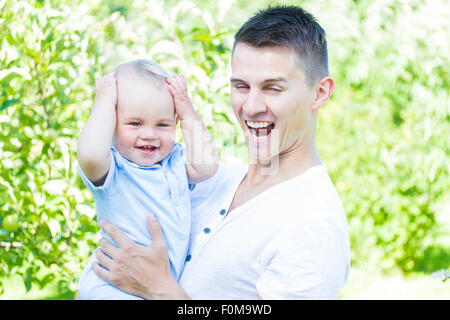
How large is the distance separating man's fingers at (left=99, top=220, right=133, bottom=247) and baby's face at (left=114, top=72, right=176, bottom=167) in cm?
25

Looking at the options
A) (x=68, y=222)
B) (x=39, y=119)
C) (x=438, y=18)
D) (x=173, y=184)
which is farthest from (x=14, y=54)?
(x=438, y=18)

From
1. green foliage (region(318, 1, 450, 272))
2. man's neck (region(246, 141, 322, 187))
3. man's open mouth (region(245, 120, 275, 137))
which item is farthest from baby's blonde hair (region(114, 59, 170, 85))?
green foliage (region(318, 1, 450, 272))

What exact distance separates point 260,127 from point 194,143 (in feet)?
0.92

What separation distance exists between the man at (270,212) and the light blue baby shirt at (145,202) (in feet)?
0.15

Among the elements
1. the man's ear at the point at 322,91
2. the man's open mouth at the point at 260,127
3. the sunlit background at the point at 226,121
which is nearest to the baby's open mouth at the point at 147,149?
the man's open mouth at the point at 260,127

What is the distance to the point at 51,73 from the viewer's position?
2.92 m

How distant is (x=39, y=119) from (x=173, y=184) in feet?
4.50

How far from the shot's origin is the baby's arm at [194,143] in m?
2.10

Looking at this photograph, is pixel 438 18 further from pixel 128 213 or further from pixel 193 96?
pixel 128 213

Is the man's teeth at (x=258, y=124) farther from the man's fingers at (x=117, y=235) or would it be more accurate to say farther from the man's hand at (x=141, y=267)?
the man's fingers at (x=117, y=235)

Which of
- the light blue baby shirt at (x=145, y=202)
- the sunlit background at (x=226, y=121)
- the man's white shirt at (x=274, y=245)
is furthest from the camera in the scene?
the sunlit background at (x=226, y=121)

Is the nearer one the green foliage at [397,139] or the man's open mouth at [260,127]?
the man's open mouth at [260,127]

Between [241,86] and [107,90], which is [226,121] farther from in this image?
[107,90]

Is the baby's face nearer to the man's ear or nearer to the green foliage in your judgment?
the man's ear
